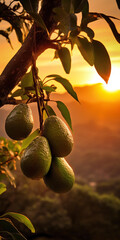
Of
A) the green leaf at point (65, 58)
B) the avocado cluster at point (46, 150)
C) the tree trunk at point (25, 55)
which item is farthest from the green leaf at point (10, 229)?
the green leaf at point (65, 58)

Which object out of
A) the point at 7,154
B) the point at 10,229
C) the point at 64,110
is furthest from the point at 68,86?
the point at 7,154

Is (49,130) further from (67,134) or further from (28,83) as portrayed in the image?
(28,83)

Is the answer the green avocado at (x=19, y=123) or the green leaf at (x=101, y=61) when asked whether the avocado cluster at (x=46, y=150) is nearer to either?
the green avocado at (x=19, y=123)

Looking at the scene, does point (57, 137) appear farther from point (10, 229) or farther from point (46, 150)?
point (10, 229)

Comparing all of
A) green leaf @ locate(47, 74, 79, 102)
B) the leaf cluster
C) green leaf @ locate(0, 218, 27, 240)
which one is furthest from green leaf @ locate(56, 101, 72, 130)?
the leaf cluster

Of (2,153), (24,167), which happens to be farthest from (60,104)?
(2,153)

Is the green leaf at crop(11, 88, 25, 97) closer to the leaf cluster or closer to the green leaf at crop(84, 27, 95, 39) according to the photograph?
the green leaf at crop(84, 27, 95, 39)
